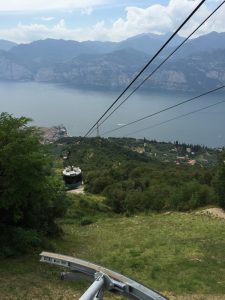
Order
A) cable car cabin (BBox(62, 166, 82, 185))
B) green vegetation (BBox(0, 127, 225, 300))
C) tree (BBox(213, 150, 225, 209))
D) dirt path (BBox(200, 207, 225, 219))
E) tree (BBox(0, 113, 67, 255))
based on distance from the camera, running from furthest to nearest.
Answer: cable car cabin (BBox(62, 166, 82, 185))
tree (BBox(213, 150, 225, 209))
dirt path (BBox(200, 207, 225, 219))
tree (BBox(0, 113, 67, 255))
green vegetation (BBox(0, 127, 225, 300))

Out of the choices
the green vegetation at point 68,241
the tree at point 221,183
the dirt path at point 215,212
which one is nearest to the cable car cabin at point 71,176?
the tree at point 221,183

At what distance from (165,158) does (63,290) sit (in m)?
145

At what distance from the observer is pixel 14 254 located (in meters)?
14.5

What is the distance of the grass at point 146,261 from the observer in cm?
1137

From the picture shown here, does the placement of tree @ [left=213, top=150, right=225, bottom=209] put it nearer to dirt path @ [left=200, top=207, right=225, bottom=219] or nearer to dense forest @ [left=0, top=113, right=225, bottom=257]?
dense forest @ [left=0, top=113, right=225, bottom=257]

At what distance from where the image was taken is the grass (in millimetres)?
11367

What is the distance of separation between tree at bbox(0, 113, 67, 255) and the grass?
1.58 m

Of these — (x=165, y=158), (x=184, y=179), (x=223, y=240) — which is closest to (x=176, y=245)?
(x=223, y=240)

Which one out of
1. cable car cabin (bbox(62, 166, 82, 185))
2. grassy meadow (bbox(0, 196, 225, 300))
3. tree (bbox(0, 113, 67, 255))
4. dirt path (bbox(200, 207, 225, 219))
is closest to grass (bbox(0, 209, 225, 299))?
grassy meadow (bbox(0, 196, 225, 300))

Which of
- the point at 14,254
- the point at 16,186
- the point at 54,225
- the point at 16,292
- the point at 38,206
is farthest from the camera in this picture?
the point at 54,225

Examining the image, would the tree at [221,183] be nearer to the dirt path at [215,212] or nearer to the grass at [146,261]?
the dirt path at [215,212]

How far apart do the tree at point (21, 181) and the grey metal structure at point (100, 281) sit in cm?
1095

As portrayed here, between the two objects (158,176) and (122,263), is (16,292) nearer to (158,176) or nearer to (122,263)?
(122,263)

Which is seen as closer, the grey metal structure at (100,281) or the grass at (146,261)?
the grey metal structure at (100,281)
